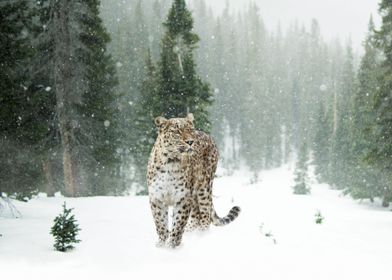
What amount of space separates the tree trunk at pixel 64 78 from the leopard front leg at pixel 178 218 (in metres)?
13.7

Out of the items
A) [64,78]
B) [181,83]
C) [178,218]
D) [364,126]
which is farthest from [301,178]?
[178,218]

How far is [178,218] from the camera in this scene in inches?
276

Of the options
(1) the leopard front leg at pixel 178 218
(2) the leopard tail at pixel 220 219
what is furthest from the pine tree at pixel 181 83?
(1) the leopard front leg at pixel 178 218

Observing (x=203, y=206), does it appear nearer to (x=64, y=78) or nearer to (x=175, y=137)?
(x=175, y=137)

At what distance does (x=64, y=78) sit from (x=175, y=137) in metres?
14.7

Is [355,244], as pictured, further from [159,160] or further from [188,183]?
[159,160]

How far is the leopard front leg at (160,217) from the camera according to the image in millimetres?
7148

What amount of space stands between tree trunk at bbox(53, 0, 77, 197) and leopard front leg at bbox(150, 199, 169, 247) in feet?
43.7

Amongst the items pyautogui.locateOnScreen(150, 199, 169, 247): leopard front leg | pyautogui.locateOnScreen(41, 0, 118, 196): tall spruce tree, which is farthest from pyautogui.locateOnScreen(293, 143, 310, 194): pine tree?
pyautogui.locateOnScreen(150, 199, 169, 247): leopard front leg

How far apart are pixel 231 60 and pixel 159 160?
8833 cm

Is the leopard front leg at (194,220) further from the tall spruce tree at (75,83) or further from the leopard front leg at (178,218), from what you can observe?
the tall spruce tree at (75,83)

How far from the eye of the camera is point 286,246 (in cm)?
769

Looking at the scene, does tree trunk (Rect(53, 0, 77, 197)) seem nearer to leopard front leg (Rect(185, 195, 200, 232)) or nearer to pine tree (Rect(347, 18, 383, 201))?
leopard front leg (Rect(185, 195, 200, 232))

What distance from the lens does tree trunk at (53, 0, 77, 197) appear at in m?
19.1
